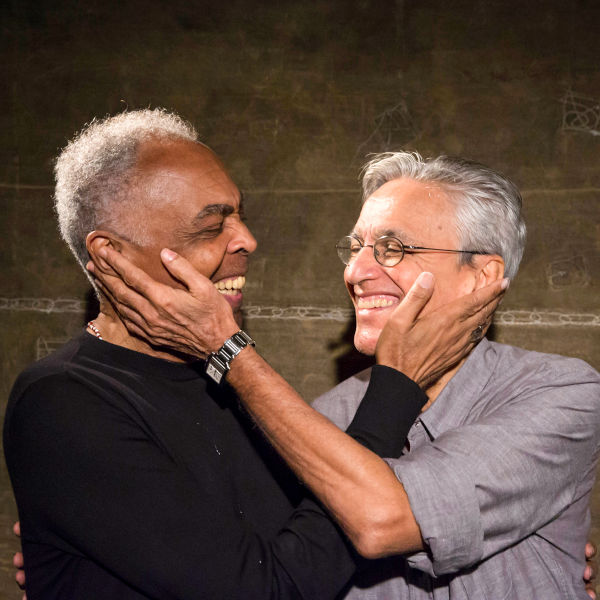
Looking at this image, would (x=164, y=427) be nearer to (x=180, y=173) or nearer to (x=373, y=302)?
(x=180, y=173)

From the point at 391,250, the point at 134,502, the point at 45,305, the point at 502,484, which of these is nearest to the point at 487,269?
the point at 391,250

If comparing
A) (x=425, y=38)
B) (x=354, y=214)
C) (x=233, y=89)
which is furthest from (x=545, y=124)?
(x=233, y=89)

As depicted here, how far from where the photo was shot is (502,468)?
5.10ft

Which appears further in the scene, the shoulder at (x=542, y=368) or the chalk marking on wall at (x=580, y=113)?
the chalk marking on wall at (x=580, y=113)

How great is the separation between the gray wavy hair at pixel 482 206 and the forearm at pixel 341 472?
2.69 feet

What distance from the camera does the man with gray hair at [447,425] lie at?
1.49 meters

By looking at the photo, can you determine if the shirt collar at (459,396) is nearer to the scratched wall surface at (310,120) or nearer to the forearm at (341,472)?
the forearm at (341,472)

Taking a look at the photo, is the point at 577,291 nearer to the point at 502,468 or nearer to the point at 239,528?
the point at 502,468

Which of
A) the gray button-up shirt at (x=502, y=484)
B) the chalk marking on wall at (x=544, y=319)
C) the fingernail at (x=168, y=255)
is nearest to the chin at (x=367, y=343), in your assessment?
the gray button-up shirt at (x=502, y=484)

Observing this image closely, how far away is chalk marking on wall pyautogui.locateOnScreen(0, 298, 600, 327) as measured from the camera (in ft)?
9.35

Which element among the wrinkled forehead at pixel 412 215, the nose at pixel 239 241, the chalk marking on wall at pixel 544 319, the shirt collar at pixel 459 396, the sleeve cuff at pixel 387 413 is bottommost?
the chalk marking on wall at pixel 544 319

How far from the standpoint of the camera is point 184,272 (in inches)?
65.8

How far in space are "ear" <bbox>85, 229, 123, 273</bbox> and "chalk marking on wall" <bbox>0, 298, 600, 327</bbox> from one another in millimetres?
1357

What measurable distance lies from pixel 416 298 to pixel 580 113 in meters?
1.53
